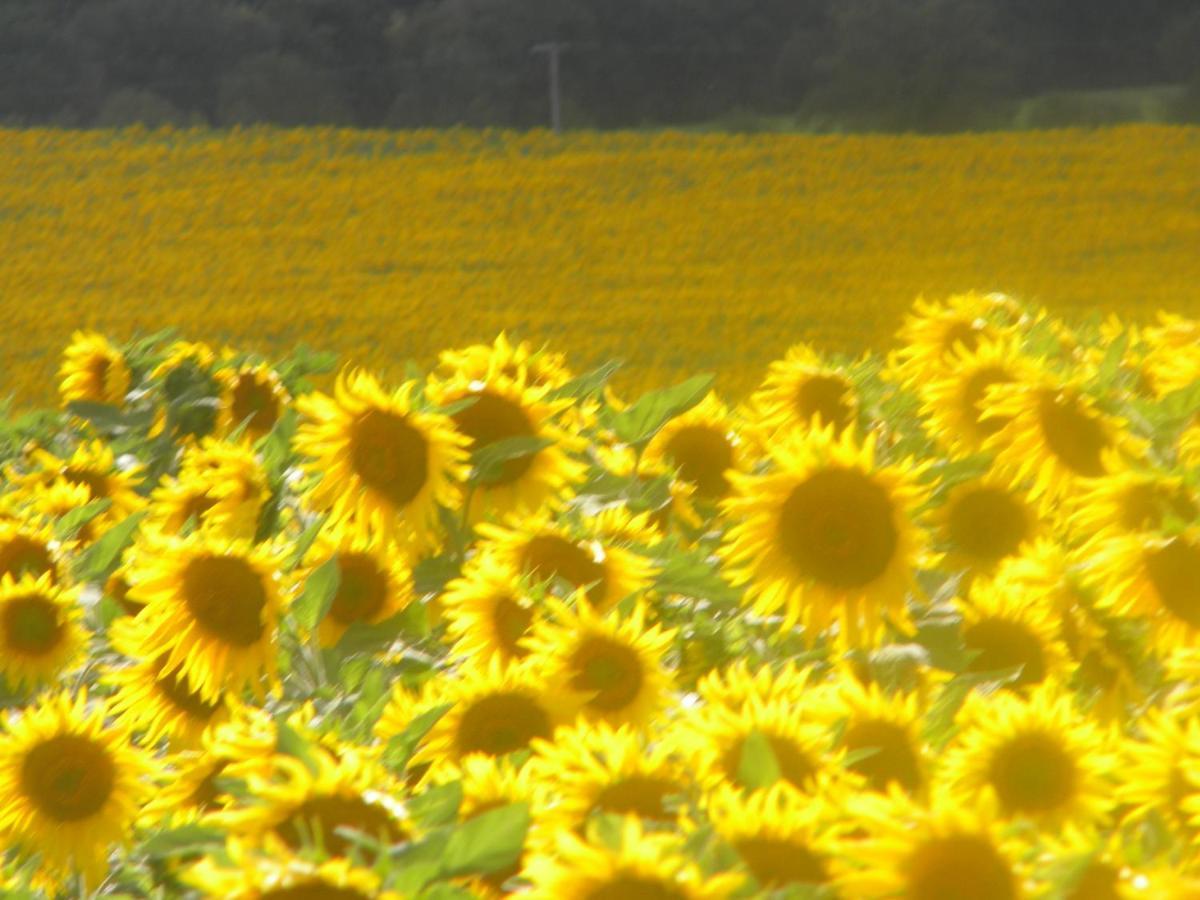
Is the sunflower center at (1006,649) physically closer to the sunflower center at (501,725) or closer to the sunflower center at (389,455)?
the sunflower center at (501,725)

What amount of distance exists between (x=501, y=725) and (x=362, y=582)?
1.06ft

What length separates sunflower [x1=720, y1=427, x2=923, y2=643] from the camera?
103 cm

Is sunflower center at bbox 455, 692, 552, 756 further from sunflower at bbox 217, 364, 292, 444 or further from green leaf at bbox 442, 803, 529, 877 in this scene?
sunflower at bbox 217, 364, 292, 444

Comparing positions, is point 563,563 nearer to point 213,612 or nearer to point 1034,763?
point 213,612

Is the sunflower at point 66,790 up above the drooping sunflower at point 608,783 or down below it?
above

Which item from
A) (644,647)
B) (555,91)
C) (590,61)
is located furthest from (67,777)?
(590,61)

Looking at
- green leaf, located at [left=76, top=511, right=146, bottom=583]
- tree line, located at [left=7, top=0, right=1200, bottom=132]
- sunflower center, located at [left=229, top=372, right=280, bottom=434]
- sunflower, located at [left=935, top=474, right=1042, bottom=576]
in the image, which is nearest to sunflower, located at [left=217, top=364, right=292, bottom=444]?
sunflower center, located at [left=229, top=372, right=280, bottom=434]

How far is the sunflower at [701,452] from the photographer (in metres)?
1.45

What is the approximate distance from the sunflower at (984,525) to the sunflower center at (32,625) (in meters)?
0.67

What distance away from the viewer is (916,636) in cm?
111

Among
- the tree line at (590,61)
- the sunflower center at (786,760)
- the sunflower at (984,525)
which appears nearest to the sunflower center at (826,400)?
the sunflower at (984,525)

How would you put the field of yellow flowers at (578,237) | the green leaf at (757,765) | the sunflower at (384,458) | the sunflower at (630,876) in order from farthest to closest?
1. the field of yellow flowers at (578,237)
2. the sunflower at (384,458)
3. the green leaf at (757,765)
4. the sunflower at (630,876)

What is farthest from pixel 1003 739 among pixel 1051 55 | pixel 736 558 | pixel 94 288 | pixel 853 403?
pixel 1051 55

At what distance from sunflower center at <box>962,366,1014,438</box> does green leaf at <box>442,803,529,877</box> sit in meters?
0.76
